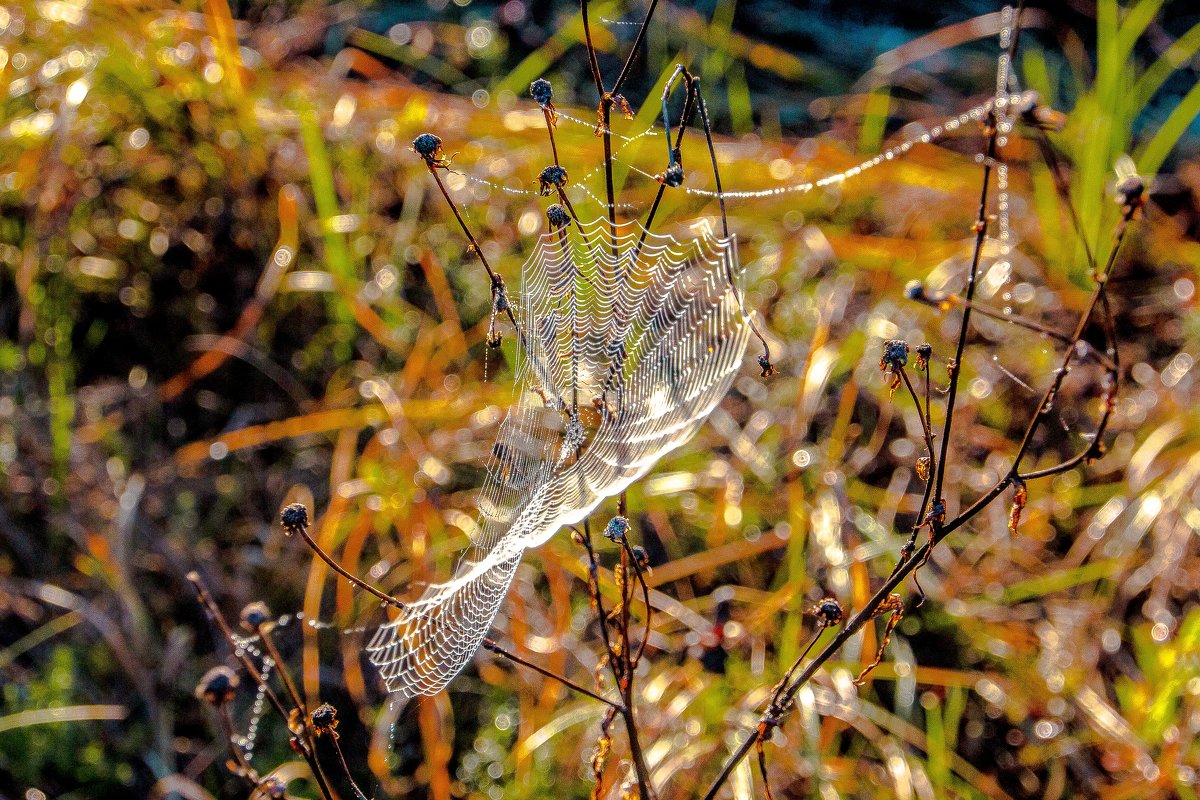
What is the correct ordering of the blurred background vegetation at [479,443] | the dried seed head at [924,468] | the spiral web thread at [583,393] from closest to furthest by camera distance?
1. the dried seed head at [924,468]
2. the spiral web thread at [583,393]
3. the blurred background vegetation at [479,443]

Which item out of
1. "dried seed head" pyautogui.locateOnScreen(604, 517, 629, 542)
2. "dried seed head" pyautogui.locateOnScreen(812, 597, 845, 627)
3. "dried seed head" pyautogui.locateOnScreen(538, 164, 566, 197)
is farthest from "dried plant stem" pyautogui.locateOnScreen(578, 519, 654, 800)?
"dried seed head" pyautogui.locateOnScreen(538, 164, 566, 197)

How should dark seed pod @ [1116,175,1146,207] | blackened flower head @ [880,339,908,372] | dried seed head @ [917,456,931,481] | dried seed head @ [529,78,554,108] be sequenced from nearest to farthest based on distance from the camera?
dark seed pod @ [1116,175,1146,207]
blackened flower head @ [880,339,908,372]
dried seed head @ [917,456,931,481]
dried seed head @ [529,78,554,108]

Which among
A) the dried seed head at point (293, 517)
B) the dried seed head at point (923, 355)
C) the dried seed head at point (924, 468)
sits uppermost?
the dried seed head at point (923, 355)

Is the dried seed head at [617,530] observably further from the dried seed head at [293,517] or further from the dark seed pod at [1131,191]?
the dark seed pod at [1131,191]

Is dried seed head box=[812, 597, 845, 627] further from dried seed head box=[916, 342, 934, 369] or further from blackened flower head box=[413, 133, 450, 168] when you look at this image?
blackened flower head box=[413, 133, 450, 168]

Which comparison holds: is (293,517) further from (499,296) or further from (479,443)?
(479,443)

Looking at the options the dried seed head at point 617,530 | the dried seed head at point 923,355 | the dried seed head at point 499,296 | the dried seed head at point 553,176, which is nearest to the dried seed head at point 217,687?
the dried seed head at point 617,530

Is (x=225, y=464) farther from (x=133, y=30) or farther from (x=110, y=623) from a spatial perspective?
(x=133, y=30)
